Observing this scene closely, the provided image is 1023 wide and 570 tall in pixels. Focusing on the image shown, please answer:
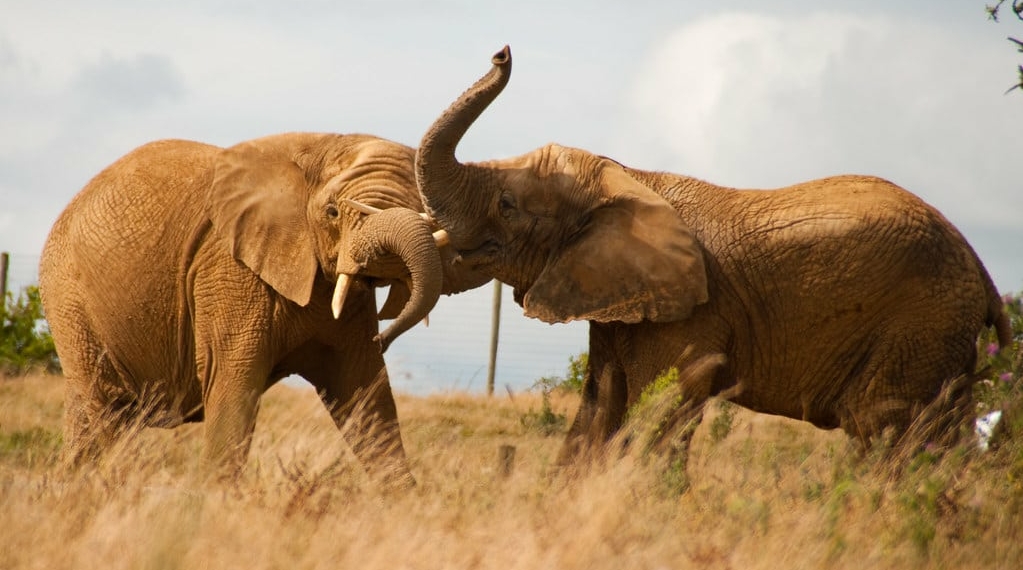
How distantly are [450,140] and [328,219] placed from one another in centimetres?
108

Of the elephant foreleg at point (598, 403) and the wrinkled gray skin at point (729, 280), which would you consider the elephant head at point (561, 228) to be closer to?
the wrinkled gray skin at point (729, 280)

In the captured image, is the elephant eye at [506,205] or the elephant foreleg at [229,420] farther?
the elephant foreleg at [229,420]

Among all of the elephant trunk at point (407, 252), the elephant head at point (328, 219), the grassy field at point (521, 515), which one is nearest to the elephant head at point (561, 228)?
the elephant trunk at point (407, 252)

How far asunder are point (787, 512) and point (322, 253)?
3301 mm

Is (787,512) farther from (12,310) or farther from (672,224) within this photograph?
(12,310)

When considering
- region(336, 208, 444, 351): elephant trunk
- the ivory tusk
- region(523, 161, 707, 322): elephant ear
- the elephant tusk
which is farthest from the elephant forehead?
region(523, 161, 707, 322): elephant ear

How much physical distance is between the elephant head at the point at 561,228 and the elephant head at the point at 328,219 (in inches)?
12.3

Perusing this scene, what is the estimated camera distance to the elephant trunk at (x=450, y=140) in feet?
28.3

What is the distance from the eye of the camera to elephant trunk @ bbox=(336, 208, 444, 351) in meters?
8.56

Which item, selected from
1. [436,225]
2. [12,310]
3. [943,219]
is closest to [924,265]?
[943,219]

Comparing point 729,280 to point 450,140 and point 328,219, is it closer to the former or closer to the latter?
point 450,140

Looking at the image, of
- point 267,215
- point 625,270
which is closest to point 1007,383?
point 625,270

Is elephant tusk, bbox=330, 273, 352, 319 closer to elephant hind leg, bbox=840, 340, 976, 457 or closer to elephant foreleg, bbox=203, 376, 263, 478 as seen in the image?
elephant foreleg, bbox=203, 376, 263, 478

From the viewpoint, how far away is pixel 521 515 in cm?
711
